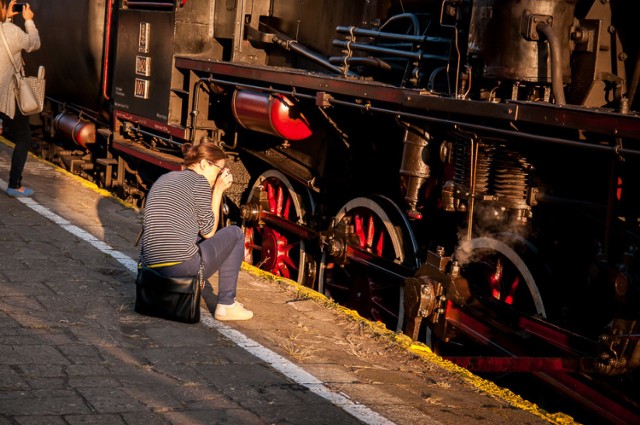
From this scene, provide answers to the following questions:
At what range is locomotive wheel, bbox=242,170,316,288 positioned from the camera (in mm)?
8461

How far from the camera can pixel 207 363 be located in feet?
17.0

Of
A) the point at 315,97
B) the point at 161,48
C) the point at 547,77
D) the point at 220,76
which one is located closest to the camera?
the point at 547,77

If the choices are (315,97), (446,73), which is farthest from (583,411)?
(315,97)

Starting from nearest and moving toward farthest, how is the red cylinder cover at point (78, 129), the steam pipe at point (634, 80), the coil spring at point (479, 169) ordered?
the steam pipe at point (634, 80) → the coil spring at point (479, 169) → the red cylinder cover at point (78, 129)

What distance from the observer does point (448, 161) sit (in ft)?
20.9

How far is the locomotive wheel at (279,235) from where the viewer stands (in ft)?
27.8

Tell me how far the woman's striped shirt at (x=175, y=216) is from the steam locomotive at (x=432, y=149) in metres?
1.37

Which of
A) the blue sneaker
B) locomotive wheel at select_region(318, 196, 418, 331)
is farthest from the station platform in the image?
the blue sneaker

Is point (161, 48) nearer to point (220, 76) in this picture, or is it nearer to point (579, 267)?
point (220, 76)

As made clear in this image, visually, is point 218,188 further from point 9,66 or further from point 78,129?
point 78,129

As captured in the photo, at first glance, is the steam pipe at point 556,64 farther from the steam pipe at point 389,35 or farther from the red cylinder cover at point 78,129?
the red cylinder cover at point 78,129

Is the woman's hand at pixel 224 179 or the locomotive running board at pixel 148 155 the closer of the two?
the woman's hand at pixel 224 179

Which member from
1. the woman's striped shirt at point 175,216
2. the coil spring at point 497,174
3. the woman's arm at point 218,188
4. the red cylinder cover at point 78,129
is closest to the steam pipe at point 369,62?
the coil spring at point 497,174

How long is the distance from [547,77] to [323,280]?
10.3 feet
